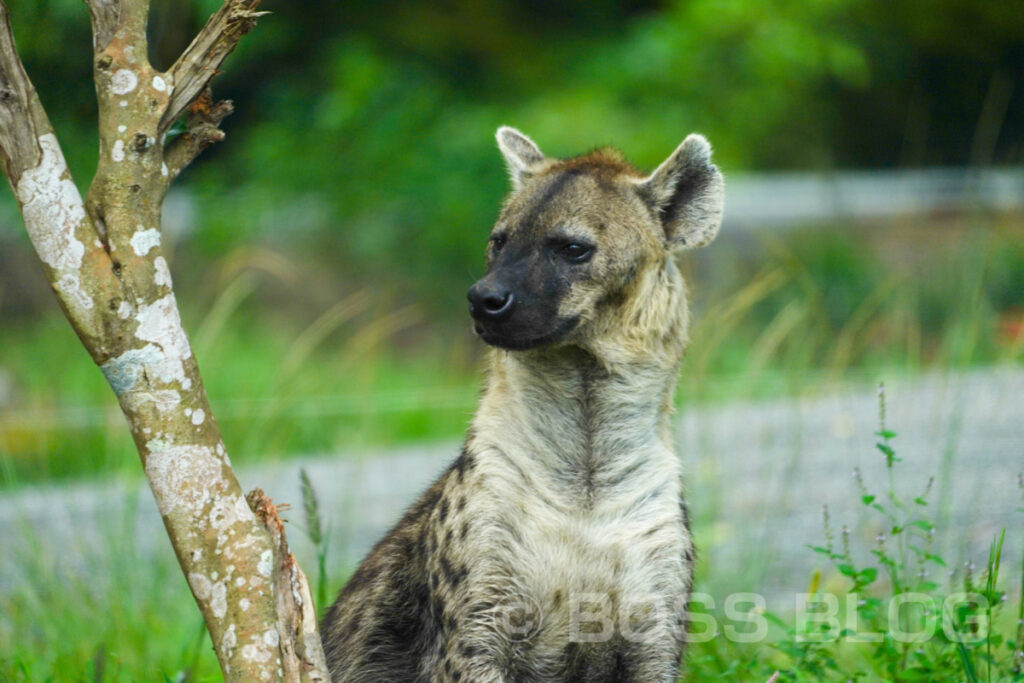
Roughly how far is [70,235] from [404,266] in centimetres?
791

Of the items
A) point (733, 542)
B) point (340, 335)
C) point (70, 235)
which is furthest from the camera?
point (340, 335)

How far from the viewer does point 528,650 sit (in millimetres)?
2805

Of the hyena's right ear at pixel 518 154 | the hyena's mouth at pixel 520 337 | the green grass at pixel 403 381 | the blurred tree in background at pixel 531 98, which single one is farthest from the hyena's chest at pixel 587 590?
the blurred tree in background at pixel 531 98

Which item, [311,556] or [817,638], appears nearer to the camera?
[817,638]

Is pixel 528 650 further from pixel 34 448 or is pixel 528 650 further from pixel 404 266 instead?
pixel 404 266

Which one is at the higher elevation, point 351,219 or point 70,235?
point 351,219

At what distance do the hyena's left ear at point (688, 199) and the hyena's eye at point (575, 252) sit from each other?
1.02 ft

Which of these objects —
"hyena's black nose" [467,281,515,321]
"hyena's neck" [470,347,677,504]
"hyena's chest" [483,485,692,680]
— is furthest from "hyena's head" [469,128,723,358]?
"hyena's chest" [483,485,692,680]

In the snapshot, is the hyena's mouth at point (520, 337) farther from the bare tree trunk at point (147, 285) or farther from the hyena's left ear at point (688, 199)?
the bare tree trunk at point (147, 285)

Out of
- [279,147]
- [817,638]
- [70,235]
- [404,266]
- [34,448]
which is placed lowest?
[817,638]

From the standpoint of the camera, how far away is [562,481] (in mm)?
2900

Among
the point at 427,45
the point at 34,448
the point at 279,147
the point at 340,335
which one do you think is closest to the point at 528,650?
the point at 34,448

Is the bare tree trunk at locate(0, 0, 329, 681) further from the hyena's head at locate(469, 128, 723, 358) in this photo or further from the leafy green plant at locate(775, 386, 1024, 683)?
the leafy green plant at locate(775, 386, 1024, 683)

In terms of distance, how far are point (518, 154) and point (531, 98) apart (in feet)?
24.6
